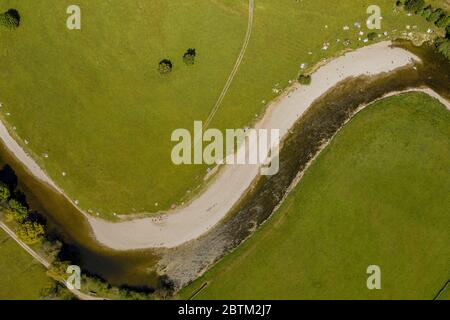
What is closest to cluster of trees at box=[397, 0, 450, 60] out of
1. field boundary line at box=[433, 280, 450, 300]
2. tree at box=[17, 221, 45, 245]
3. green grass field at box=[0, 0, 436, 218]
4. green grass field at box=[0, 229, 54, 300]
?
green grass field at box=[0, 0, 436, 218]

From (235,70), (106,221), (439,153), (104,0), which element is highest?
(104,0)

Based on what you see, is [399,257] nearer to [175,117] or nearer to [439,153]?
[439,153]

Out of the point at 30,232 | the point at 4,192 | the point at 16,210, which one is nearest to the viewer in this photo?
the point at 30,232

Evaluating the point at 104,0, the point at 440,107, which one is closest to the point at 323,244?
the point at 440,107

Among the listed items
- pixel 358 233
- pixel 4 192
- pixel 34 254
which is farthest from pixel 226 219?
pixel 4 192

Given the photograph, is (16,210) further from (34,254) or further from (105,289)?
(105,289)

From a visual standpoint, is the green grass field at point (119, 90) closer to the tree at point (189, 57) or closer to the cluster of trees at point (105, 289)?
the tree at point (189, 57)

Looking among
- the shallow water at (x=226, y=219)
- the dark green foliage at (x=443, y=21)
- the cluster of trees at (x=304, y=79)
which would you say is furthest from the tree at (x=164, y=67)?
the dark green foliage at (x=443, y=21)
